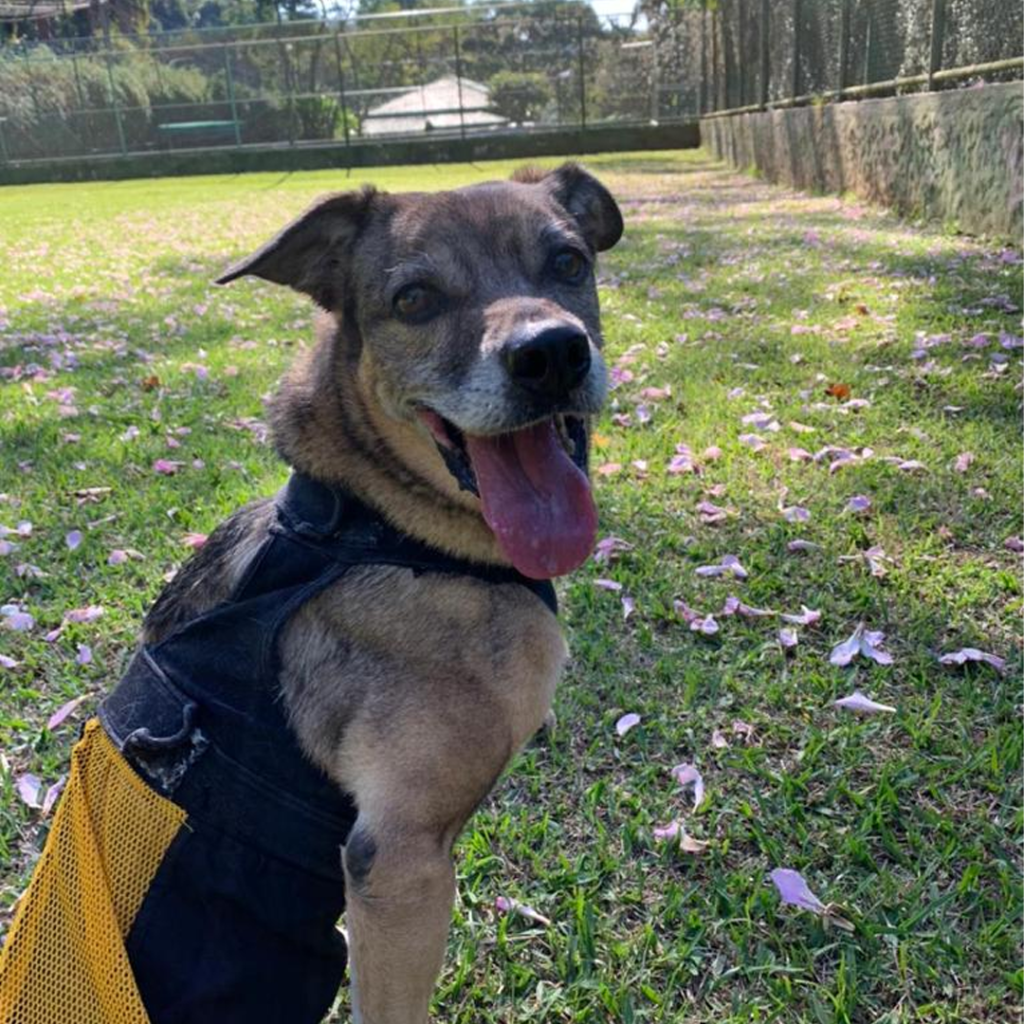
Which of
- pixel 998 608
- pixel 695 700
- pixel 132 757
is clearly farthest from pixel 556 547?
pixel 998 608

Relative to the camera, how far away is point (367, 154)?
105ft

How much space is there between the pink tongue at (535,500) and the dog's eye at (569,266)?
0.59m

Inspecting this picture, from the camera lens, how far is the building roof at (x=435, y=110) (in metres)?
33.9

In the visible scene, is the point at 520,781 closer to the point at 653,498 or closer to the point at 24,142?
the point at 653,498

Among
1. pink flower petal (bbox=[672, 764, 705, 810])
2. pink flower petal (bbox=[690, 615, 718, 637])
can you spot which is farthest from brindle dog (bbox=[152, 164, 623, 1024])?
pink flower petal (bbox=[690, 615, 718, 637])

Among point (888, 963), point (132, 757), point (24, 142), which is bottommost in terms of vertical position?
point (888, 963)

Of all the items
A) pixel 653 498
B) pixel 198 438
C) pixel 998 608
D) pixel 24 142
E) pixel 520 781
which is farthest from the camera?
pixel 24 142

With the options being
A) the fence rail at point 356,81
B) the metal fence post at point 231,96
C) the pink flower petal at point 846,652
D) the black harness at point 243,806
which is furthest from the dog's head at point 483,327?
the metal fence post at point 231,96

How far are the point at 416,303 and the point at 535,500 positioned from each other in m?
0.67

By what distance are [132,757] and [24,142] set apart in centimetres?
3903

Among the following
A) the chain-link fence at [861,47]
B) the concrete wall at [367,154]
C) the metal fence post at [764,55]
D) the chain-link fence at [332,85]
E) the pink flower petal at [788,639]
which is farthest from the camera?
the chain-link fence at [332,85]

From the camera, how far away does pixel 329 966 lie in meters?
2.02

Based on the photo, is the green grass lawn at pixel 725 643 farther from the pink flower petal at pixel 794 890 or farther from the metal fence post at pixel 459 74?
the metal fence post at pixel 459 74

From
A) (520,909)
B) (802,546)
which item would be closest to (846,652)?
(802,546)
